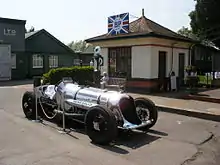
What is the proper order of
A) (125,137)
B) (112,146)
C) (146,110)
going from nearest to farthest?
(112,146)
(125,137)
(146,110)

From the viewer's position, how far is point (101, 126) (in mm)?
6195

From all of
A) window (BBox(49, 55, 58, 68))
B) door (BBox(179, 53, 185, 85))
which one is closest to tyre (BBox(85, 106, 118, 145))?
door (BBox(179, 53, 185, 85))

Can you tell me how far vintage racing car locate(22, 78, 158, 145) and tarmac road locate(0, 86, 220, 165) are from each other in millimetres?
338

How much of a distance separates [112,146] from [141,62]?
9.46 m

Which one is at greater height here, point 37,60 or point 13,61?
point 37,60

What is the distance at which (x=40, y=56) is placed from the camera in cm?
3247

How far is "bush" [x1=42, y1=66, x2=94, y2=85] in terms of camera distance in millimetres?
16766

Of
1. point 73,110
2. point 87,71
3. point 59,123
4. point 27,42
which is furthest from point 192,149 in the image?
point 27,42

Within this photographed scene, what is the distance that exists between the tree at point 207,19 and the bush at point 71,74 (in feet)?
55.4

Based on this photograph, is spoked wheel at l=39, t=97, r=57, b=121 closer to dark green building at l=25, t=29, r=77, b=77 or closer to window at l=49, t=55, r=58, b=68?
dark green building at l=25, t=29, r=77, b=77

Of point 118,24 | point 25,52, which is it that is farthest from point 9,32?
point 118,24

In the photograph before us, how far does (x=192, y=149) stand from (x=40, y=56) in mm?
A: 28466

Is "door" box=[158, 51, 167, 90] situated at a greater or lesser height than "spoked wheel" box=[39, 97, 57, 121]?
greater

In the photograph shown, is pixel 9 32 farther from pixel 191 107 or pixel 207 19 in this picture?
pixel 191 107
